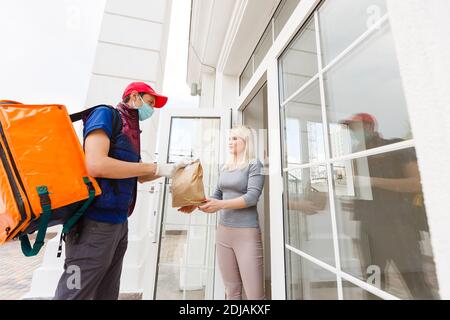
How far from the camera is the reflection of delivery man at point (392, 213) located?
0.44 metres

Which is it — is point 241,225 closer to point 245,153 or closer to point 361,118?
point 245,153

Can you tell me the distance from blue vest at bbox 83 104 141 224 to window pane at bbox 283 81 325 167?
0.81 metres

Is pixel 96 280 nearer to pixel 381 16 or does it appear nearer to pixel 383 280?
pixel 383 280

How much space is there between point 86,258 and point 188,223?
1.17 meters

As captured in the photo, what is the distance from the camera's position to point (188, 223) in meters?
1.87

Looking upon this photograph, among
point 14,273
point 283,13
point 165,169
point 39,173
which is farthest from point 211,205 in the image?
point 14,273

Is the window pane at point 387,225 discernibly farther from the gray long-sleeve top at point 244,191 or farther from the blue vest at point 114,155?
the blue vest at point 114,155

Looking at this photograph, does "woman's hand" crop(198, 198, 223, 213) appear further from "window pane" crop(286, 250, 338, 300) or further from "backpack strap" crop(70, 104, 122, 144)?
"backpack strap" crop(70, 104, 122, 144)

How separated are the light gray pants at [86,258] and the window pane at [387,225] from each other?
2.94 feet

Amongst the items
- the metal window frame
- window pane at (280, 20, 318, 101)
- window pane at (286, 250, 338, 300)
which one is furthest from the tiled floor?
window pane at (280, 20, 318, 101)

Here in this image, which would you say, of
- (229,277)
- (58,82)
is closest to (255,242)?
(229,277)

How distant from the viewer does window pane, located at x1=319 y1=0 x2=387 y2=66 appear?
583 mm

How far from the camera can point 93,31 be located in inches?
75.2
